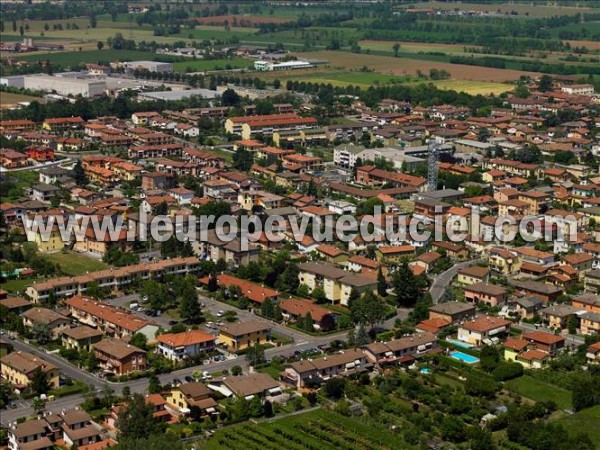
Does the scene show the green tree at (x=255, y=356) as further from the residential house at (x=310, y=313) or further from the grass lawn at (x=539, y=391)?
the grass lawn at (x=539, y=391)

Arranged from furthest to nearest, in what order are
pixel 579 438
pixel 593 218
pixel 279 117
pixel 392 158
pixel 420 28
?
1. pixel 420 28
2. pixel 279 117
3. pixel 392 158
4. pixel 593 218
5. pixel 579 438

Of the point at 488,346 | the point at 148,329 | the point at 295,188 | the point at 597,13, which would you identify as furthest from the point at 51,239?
the point at 597,13

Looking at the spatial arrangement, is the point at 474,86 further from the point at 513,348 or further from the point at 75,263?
the point at 513,348

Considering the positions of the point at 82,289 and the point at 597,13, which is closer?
the point at 82,289

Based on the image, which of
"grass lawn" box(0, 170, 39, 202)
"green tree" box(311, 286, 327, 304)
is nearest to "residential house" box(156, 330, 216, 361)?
"green tree" box(311, 286, 327, 304)

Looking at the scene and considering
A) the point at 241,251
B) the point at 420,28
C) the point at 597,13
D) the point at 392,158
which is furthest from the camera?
the point at 597,13

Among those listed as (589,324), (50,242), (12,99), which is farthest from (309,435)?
(12,99)

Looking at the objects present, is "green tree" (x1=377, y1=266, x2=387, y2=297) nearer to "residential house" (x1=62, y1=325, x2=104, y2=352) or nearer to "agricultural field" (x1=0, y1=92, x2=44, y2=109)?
"residential house" (x1=62, y1=325, x2=104, y2=352)

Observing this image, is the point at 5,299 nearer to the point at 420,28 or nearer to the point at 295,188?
the point at 295,188
